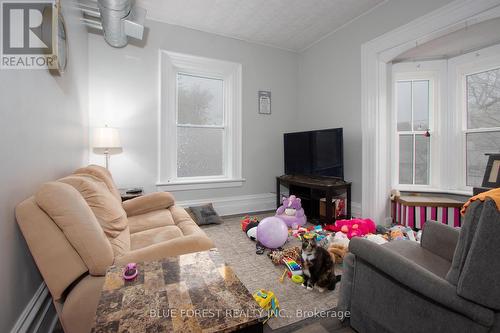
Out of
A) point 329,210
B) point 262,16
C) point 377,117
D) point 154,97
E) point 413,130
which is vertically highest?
point 262,16

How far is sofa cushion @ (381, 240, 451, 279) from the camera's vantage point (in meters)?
1.35

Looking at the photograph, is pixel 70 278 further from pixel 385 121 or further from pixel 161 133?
pixel 385 121

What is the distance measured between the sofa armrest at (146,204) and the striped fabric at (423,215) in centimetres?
298

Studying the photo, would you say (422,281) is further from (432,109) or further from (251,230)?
(432,109)

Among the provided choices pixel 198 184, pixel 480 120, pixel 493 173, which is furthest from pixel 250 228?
pixel 480 120

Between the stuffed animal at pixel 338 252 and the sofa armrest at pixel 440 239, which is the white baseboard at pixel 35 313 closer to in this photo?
the stuffed animal at pixel 338 252

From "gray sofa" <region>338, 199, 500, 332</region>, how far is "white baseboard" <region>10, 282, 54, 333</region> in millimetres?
1752

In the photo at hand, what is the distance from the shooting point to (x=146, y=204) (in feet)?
8.14

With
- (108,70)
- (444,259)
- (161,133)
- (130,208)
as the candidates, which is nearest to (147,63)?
(108,70)

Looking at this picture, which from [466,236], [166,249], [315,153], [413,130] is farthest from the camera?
[315,153]

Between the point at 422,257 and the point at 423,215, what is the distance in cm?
192

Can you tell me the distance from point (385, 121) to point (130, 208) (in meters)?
3.29

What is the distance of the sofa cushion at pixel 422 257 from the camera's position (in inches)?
53.3

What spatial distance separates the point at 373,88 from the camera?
10.1 feet
